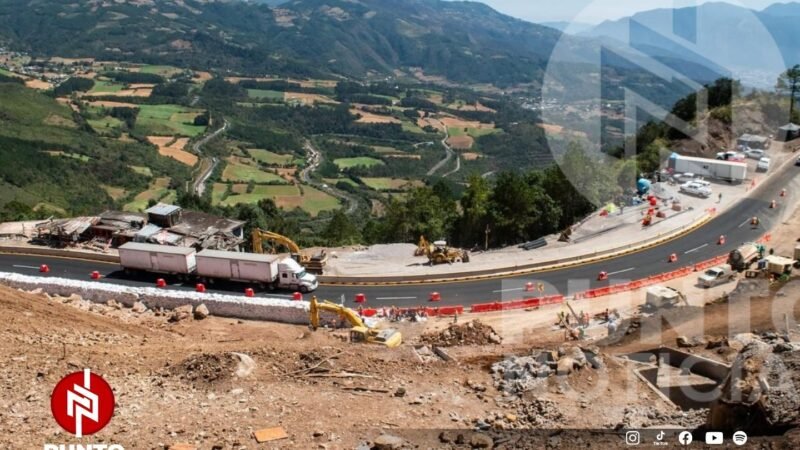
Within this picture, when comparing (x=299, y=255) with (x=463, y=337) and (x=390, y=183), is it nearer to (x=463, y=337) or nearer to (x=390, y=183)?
(x=463, y=337)

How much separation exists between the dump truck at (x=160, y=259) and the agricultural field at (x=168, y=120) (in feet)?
391

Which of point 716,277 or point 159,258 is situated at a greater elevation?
point 159,258

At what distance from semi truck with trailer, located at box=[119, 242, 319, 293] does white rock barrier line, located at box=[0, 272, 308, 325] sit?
2.33m

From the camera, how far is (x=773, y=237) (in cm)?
4175

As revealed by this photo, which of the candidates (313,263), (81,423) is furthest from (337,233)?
(81,423)

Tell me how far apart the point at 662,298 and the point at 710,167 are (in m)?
30.0

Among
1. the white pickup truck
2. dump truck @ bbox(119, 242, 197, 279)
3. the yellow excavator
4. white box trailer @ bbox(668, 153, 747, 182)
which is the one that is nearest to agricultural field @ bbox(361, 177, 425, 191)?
white box trailer @ bbox(668, 153, 747, 182)

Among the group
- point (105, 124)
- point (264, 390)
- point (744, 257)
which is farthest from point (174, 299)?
point (105, 124)

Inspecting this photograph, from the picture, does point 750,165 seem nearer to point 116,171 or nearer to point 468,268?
point 468,268

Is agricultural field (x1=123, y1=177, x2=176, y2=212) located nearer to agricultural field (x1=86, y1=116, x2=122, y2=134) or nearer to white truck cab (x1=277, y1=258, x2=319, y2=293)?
agricultural field (x1=86, y1=116, x2=122, y2=134)

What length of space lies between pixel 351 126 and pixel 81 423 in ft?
580

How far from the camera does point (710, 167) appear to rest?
5519 centimetres

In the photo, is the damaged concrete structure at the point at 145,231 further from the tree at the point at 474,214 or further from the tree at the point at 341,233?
the tree at the point at 474,214

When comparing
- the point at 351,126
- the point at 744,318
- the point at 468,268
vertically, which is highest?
A: the point at 744,318
